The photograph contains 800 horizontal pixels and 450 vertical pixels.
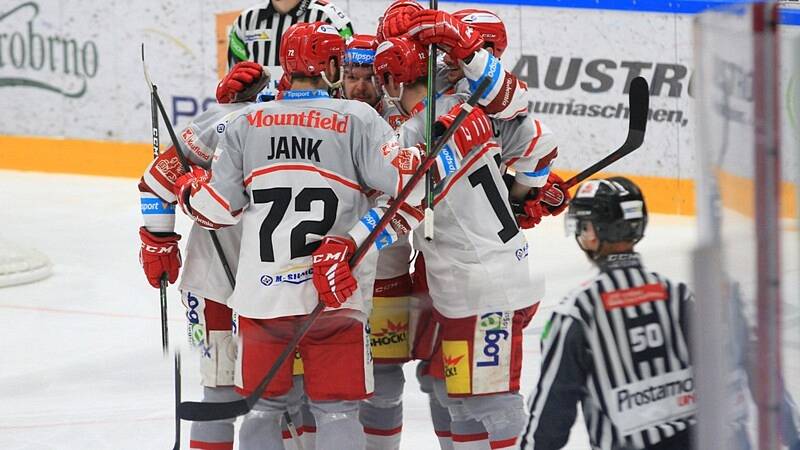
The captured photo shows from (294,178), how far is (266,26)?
1.50m

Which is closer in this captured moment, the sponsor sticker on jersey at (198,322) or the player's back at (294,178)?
the player's back at (294,178)

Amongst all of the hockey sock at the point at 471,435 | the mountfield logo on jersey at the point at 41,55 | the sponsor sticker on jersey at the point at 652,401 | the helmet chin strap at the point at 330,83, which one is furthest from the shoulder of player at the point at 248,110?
the mountfield logo on jersey at the point at 41,55

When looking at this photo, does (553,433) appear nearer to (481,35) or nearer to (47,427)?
(481,35)

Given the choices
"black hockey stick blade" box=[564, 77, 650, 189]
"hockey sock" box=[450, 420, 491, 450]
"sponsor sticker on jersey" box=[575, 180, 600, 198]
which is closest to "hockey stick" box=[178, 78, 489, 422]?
"hockey sock" box=[450, 420, 491, 450]

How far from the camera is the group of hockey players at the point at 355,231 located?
2.73 metres

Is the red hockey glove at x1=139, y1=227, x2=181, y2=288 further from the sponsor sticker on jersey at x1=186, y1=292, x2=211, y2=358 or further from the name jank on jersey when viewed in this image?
the name jank on jersey

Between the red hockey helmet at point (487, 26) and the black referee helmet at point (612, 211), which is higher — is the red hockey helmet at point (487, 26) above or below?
above

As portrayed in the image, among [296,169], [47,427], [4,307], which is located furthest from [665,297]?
[4,307]

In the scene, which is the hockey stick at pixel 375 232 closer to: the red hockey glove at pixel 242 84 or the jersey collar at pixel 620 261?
the red hockey glove at pixel 242 84

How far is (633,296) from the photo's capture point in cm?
198

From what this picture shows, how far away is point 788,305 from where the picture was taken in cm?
152

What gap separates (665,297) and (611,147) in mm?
4475

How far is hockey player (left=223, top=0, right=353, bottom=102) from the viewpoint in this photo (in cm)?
409

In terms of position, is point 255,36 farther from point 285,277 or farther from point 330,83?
point 285,277
